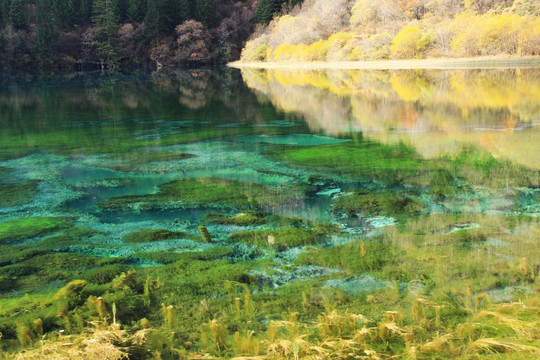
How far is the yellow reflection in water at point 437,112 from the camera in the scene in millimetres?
10203

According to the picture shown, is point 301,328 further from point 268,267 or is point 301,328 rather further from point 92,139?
point 92,139

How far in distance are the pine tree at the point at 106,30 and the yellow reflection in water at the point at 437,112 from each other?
44.1 meters

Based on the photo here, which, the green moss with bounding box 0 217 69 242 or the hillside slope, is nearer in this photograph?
the green moss with bounding box 0 217 69 242

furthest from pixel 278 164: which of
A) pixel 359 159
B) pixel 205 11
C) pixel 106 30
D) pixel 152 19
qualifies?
pixel 205 11

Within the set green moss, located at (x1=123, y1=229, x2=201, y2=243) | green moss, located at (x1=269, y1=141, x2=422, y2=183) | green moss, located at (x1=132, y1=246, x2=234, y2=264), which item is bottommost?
green moss, located at (x1=132, y1=246, x2=234, y2=264)

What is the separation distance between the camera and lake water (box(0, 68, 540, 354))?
4.88m

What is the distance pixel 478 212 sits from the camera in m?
6.26

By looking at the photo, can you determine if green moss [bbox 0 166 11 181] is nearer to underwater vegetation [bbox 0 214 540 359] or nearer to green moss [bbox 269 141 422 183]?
underwater vegetation [bbox 0 214 540 359]

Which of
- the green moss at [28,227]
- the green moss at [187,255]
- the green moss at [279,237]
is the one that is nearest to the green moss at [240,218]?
the green moss at [279,237]

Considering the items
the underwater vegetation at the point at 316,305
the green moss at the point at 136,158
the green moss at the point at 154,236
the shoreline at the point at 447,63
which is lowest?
the underwater vegetation at the point at 316,305

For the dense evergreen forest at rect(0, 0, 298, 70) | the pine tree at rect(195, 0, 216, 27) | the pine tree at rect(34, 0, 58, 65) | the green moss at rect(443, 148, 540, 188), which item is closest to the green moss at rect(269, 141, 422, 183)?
the green moss at rect(443, 148, 540, 188)

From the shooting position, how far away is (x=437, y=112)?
14438mm

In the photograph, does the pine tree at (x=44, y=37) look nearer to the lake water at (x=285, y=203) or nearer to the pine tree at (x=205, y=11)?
the pine tree at (x=205, y=11)

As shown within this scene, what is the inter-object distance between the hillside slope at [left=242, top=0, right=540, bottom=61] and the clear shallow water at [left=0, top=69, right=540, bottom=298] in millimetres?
18850
